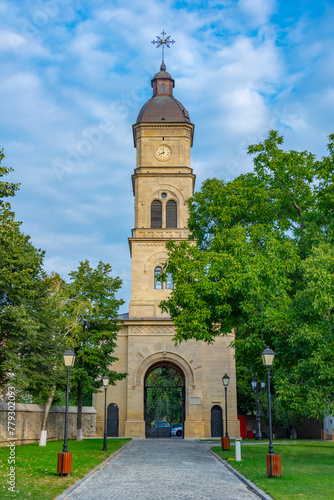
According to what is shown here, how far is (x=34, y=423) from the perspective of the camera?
27.9m

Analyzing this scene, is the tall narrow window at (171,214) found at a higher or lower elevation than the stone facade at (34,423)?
higher

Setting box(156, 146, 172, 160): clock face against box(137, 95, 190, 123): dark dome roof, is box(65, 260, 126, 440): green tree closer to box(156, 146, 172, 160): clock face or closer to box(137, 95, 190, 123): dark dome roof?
box(156, 146, 172, 160): clock face

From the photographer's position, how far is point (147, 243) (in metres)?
39.6

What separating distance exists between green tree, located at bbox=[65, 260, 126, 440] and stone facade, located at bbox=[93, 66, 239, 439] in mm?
4867

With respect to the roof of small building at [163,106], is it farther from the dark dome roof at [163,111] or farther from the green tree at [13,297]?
the green tree at [13,297]

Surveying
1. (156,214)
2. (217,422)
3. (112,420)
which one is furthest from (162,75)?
(217,422)

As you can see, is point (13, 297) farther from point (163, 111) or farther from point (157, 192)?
point (163, 111)

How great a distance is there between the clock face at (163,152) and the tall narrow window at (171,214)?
3.84 metres

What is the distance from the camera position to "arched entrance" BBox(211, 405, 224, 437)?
3672 centimetres

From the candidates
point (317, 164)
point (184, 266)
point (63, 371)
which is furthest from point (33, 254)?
point (317, 164)

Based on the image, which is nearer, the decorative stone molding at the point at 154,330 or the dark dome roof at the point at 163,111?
the decorative stone molding at the point at 154,330

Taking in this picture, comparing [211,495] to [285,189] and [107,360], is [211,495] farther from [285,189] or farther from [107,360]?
[107,360]

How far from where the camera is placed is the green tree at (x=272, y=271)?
17.3 meters

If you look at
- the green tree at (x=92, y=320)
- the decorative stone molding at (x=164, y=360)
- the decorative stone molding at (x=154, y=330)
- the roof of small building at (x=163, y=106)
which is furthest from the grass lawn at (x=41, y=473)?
the roof of small building at (x=163, y=106)
